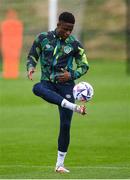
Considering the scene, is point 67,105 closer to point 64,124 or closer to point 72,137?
point 64,124

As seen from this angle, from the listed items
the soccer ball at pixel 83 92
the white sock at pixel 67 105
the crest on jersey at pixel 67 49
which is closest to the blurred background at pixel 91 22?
the crest on jersey at pixel 67 49

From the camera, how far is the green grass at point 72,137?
14.2m

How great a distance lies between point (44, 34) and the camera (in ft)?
45.1

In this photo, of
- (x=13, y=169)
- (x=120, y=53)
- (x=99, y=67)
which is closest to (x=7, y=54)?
(x=99, y=67)

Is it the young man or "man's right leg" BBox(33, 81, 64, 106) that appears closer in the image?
"man's right leg" BBox(33, 81, 64, 106)

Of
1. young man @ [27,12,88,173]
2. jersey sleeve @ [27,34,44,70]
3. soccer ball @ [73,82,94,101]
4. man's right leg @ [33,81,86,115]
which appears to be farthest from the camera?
jersey sleeve @ [27,34,44,70]

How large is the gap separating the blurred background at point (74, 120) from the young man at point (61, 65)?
30.3 inches

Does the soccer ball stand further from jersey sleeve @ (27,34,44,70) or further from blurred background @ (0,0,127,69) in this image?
blurred background @ (0,0,127,69)

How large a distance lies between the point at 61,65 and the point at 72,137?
5776 mm

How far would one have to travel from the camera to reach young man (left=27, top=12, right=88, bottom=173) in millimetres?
13609

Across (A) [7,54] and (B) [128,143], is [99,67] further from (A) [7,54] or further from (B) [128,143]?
(B) [128,143]

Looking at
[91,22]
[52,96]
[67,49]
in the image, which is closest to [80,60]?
[67,49]

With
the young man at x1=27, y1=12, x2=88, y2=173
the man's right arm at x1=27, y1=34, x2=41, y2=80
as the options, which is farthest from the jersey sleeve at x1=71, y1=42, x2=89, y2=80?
the man's right arm at x1=27, y1=34, x2=41, y2=80

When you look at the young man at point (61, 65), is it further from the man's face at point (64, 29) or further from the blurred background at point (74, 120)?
the blurred background at point (74, 120)
